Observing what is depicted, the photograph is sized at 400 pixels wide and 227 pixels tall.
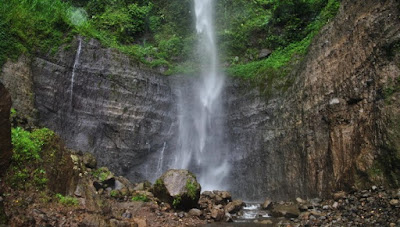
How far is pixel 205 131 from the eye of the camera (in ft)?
61.5

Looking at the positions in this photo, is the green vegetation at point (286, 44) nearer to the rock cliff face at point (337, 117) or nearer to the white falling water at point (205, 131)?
the rock cliff face at point (337, 117)

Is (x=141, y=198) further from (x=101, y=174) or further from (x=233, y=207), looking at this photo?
(x=233, y=207)

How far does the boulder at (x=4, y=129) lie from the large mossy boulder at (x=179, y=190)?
19.6ft

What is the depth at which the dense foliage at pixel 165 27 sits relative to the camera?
648 inches

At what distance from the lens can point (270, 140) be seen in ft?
48.2

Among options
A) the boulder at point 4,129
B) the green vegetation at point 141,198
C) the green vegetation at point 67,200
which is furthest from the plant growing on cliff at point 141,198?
the boulder at point 4,129

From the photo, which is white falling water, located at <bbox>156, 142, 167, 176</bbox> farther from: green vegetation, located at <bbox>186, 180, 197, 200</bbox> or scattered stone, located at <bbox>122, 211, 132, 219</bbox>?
scattered stone, located at <bbox>122, 211, 132, 219</bbox>

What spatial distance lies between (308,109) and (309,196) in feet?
11.6

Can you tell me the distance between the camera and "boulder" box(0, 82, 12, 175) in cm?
536

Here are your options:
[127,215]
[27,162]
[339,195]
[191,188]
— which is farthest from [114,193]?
[339,195]

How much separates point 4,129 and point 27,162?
1.84m

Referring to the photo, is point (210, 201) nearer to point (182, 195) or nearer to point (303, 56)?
point (182, 195)

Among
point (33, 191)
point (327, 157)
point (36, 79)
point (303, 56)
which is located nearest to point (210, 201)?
point (327, 157)

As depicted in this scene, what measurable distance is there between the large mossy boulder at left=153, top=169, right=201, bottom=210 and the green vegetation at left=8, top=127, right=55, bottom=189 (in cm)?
480
